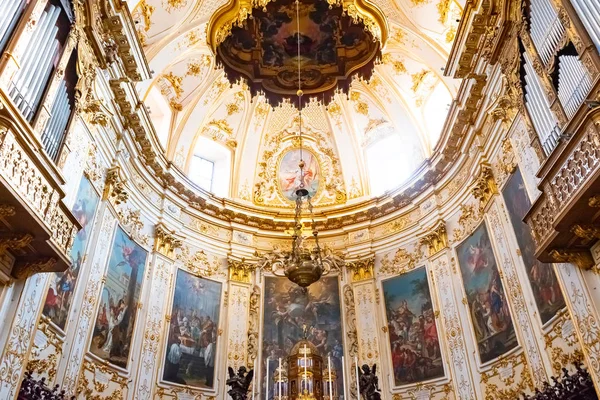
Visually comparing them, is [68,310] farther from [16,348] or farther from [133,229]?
[133,229]

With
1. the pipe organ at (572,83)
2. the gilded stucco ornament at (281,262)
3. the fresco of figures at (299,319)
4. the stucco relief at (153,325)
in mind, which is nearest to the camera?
the pipe organ at (572,83)

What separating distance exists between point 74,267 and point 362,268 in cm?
882

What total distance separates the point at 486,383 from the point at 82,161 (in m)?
10.1

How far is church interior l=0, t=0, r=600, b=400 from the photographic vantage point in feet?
25.4

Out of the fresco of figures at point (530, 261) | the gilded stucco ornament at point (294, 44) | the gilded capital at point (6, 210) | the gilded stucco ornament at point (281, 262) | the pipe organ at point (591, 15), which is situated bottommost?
the gilded capital at point (6, 210)

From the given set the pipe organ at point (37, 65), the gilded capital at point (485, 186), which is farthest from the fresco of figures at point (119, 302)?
the gilded capital at point (485, 186)

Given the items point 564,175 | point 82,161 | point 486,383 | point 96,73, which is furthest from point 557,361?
point 96,73

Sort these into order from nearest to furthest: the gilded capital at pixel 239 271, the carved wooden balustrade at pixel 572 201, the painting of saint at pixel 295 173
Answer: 1. the carved wooden balustrade at pixel 572 201
2. the gilded capital at pixel 239 271
3. the painting of saint at pixel 295 173

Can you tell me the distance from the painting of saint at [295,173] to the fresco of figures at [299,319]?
389cm

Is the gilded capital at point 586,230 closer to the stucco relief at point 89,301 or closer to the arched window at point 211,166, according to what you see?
the stucco relief at point 89,301

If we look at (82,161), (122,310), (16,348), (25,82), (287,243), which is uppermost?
(287,243)

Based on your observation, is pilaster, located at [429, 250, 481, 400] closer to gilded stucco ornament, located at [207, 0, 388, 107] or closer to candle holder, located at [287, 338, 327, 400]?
candle holder, located at [287, 338, 327, 400]

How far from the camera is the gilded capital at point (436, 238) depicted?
14.2m

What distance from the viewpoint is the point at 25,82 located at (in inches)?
291
